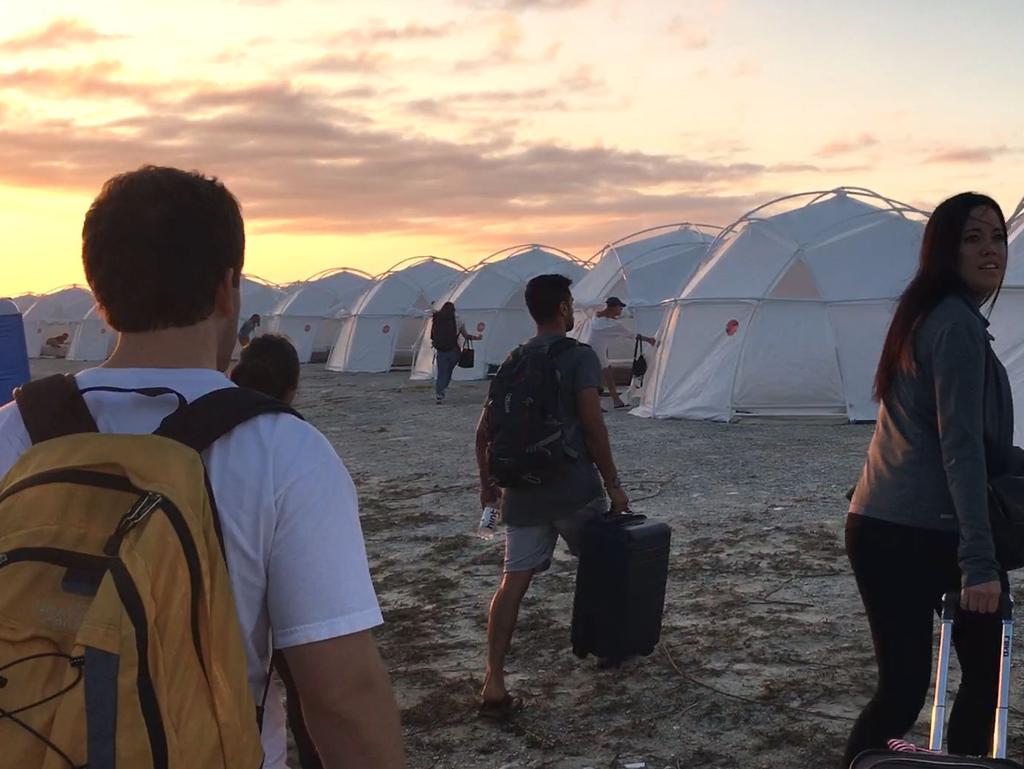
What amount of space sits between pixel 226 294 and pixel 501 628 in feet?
12.1

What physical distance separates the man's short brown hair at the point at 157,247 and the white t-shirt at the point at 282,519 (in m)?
0.11

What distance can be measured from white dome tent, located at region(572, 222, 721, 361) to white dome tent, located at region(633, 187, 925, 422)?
15.4 ft

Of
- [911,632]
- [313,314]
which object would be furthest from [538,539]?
[313,314]

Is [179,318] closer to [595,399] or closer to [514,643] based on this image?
[595,399]

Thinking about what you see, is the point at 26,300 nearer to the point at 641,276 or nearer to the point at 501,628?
the point at 641,276

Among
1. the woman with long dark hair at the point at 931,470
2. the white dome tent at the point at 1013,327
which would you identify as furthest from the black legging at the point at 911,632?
the white dome tent at the point at 1013,327

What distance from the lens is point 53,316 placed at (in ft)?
211

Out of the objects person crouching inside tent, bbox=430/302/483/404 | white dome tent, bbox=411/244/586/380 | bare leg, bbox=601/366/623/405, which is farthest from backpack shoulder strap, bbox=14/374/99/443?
white dome tent, bbox=411/244/586/380

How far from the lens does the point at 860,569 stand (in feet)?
11.3

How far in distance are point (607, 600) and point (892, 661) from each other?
225 centimetres

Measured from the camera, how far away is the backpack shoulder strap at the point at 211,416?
1611 millimetres

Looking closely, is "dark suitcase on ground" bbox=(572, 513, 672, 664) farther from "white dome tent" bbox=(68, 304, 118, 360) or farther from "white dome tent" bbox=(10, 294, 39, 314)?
"white dome tent" bbox=(10, 294, 39, 314)

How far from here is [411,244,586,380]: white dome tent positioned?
104 feet

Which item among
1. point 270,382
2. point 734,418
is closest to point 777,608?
point 270,382
